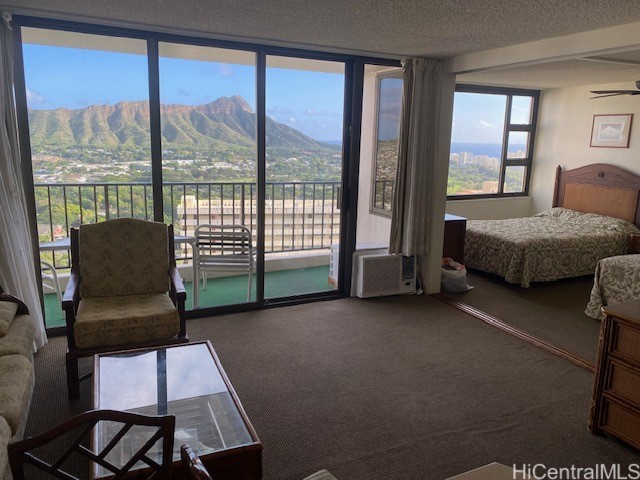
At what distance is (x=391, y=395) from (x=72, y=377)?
5.86 feet

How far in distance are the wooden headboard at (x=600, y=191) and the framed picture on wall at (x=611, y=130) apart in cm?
26

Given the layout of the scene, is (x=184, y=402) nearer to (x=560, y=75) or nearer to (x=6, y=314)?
(x=6, y=314)

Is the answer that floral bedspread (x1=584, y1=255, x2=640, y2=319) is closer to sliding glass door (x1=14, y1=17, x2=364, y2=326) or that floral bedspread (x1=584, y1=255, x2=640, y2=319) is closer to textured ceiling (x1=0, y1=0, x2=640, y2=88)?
textured ceiling (x1=0, y1=0, x2=640, y2=88)

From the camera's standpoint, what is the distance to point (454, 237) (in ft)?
17.6

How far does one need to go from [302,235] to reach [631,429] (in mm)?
3371

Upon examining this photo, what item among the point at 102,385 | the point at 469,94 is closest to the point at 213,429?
the point at 102,385

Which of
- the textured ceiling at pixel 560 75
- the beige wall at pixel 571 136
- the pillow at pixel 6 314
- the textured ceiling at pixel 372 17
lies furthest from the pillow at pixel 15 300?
the beige wall at pixel 571 136

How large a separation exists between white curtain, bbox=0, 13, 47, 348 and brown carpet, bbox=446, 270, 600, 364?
356cm

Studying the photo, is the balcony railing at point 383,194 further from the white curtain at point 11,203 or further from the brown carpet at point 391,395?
the white curtain at point 11,203

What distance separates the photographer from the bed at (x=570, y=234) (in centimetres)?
517

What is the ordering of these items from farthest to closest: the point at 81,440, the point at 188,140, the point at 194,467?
the point at 188,140 → the point at 81,440 → the point at 194,467

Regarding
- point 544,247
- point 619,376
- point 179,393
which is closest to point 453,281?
point 544,247

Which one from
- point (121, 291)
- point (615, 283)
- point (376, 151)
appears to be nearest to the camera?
point (121, 291)

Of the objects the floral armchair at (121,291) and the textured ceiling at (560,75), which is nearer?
the floral armchair at (121,291)
